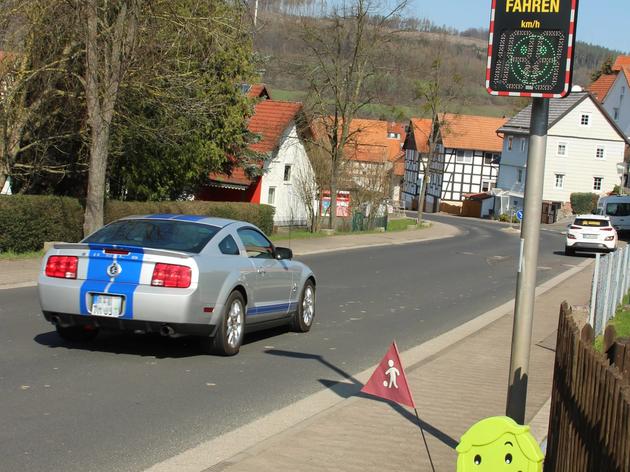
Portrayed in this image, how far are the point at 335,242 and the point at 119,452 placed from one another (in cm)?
2891

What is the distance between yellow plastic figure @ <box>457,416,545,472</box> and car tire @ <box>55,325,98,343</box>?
665 cm

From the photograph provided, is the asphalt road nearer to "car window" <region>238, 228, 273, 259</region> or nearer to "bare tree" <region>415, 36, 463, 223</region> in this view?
"car window" <region>238, 228, 273, 259</region>

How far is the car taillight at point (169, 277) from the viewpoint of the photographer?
9523 mm

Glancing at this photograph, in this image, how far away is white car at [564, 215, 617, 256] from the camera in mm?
36750

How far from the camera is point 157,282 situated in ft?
31.2

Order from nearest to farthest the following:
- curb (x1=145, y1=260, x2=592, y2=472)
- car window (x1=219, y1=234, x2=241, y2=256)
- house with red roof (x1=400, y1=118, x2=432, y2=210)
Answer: curb (x1=145, y1=260, x2=592, y2=472) < car window (x1=219, y1=234, x2=241, y2=256) < house with red roof (x1=400, y1=118, x2=432, y2=210)

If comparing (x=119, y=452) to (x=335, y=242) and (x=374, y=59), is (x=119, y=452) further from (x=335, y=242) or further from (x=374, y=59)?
(x=374, y=59)

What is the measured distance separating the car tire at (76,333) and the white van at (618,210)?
5166 centimetres

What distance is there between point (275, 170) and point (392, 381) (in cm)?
4098

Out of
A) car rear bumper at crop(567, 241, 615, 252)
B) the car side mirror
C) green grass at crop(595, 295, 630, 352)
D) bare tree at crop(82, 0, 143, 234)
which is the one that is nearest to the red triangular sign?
the car side mirror

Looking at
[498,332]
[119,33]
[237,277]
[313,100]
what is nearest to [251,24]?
[119,33]

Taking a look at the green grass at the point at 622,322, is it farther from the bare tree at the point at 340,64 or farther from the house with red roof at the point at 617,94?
the house with red roof at the point at 617,94

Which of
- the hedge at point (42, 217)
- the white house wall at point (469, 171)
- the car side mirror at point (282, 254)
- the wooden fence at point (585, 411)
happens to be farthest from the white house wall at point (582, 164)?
the wooden fence at point (585, 411)

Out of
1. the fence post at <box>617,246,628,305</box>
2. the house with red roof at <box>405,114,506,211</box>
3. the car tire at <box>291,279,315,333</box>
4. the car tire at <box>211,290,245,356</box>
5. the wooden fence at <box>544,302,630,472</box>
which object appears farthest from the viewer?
the house with red roof at <box>405,114,506,211</box>
